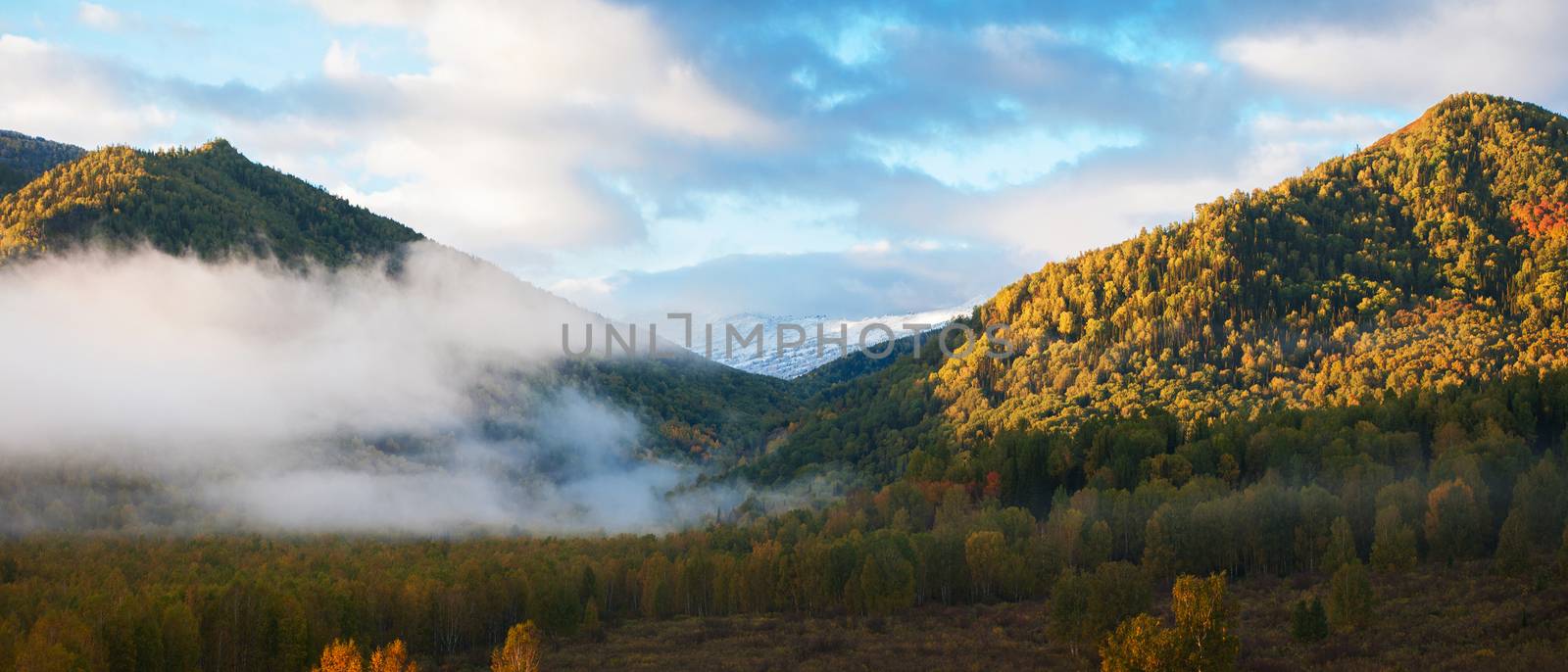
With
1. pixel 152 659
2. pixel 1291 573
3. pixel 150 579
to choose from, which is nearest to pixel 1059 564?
pixel 1291 573

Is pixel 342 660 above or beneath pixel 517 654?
above

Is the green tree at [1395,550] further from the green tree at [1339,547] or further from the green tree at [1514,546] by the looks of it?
the green tree at [1514,546]

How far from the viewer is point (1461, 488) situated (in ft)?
480

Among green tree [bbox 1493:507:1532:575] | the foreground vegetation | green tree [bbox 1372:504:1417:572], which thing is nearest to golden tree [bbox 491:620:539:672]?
the foreground vegetation

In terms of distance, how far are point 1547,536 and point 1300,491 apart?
29997mm

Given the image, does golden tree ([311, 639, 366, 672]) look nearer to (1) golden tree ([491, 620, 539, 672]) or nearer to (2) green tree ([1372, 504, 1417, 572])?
(1) golden tree ([491, 620, 539, 672])

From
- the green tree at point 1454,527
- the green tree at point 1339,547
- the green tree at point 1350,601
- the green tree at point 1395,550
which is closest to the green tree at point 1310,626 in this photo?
the green tree at point 1350,601

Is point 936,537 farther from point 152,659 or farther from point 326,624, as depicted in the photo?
point 152,659

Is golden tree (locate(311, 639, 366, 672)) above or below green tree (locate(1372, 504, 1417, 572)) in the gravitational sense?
below

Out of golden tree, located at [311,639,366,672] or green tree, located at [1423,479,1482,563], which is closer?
golden tree, located at [311,639,366,672]

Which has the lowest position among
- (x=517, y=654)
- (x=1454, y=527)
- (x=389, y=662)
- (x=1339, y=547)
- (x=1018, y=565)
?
(x=517, y=654)

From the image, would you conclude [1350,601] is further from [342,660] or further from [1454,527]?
[342,660]

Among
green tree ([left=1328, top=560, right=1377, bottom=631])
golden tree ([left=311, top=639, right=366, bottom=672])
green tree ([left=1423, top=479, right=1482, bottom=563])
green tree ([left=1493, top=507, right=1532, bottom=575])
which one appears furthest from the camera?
green tree ([left=1423, top=479, right=1482, bottom=563])

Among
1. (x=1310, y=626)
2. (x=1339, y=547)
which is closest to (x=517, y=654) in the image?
(x=1310, y=626)
